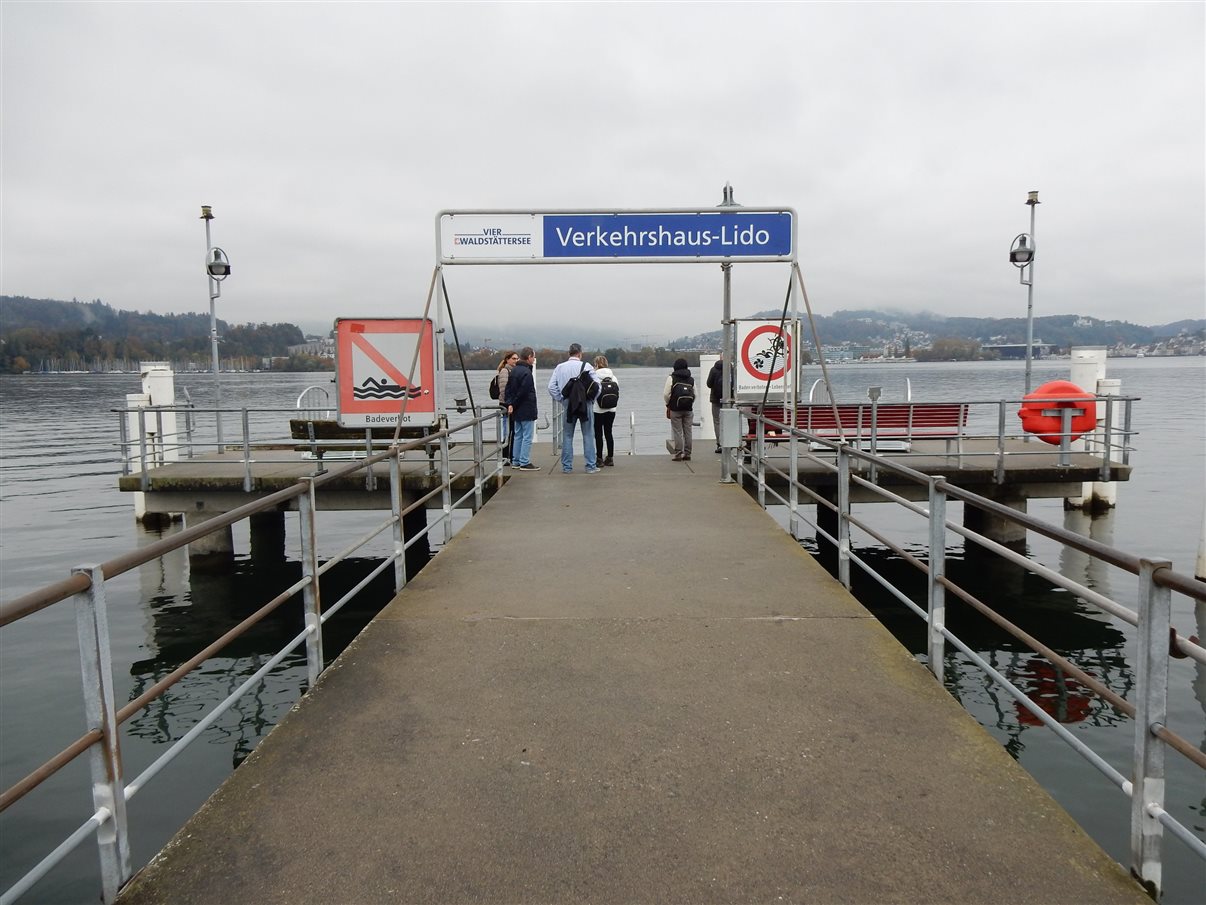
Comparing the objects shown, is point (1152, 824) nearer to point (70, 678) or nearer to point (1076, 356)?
point (70, 678)

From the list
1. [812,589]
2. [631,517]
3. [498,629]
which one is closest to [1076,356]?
[631,517]

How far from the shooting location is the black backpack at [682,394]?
13750 mm

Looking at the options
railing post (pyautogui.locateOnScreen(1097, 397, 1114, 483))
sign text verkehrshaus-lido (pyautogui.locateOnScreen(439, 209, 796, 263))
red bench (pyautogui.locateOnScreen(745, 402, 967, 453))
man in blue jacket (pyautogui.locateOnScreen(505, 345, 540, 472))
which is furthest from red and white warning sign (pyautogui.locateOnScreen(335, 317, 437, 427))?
railing post (pyautogui.locateOnScreen(1097, 397, 1114, 483))

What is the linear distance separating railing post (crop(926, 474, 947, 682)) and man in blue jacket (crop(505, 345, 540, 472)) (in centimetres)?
864

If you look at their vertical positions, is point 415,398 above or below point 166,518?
above

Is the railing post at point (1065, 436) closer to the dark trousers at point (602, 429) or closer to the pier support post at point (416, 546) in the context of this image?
the dark trousers at point (602, 429)

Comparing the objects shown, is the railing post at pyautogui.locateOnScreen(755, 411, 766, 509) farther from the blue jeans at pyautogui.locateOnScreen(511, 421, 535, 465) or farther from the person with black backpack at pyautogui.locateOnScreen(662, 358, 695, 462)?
the blue jeans at pyautogui.locateOnScreen(511, 421, 535, 465)

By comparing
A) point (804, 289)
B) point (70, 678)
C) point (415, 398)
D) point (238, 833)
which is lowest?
point (70, 678)

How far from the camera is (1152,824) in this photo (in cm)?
292

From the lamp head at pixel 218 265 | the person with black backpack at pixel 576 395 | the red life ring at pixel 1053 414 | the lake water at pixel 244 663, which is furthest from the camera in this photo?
the lamp head at pixel 218 265

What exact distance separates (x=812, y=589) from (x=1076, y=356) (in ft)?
41.3

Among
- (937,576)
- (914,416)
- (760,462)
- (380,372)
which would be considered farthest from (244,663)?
(914,416)

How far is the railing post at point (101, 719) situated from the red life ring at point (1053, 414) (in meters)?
10.9

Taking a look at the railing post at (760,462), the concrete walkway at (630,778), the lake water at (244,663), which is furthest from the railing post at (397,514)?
the railing post at (760,462)
